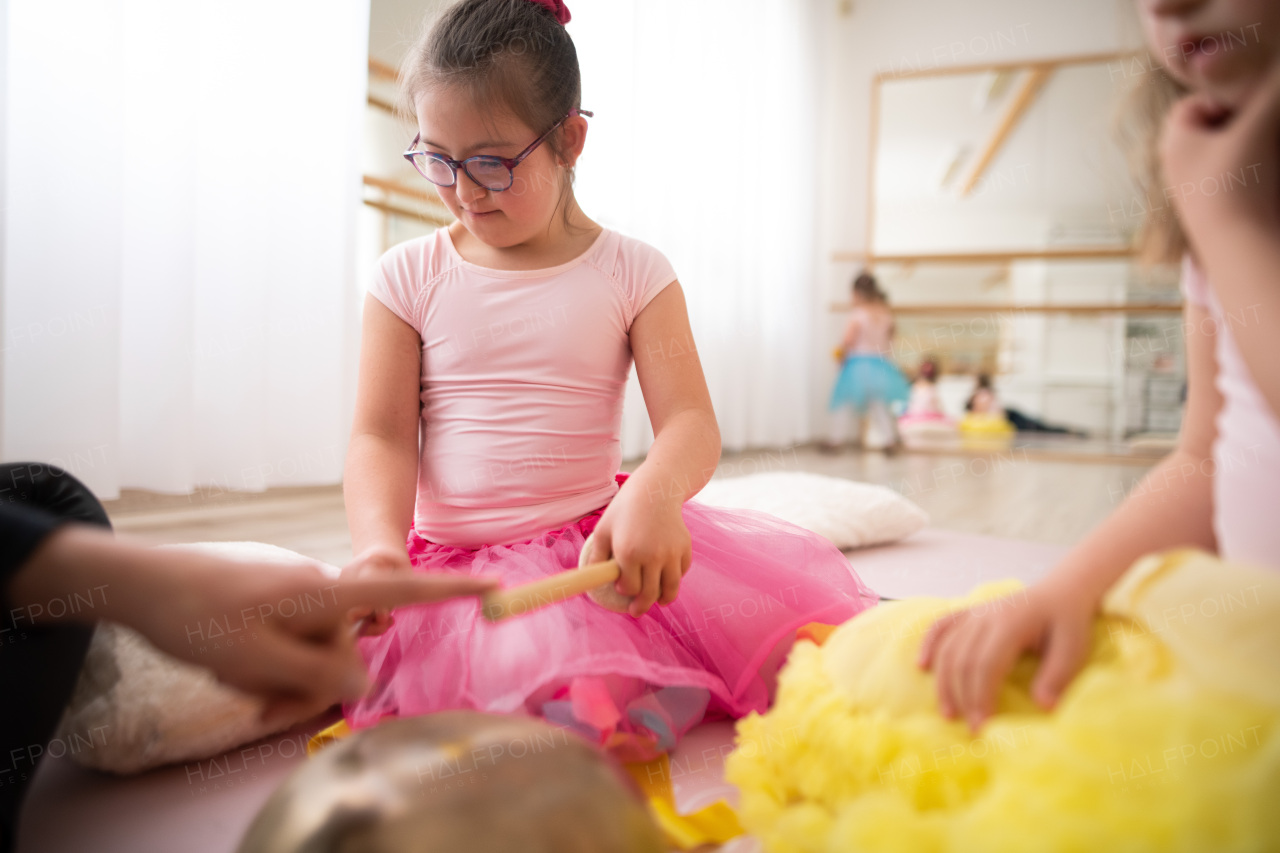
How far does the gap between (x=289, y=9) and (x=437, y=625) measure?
137 centimetres

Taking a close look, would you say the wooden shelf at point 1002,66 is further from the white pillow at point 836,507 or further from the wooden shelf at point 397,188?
the white pillow at point 836,507

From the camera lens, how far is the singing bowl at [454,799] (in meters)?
0.32

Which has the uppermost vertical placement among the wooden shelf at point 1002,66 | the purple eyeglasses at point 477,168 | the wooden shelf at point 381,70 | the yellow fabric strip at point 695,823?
the wooden shelf at point 1002,66

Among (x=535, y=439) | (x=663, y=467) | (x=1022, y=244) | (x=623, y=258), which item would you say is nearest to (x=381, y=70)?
(x=623, y=258)

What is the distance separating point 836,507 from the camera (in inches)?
58.2

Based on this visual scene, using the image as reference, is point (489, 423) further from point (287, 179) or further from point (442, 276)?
point (287, 179)

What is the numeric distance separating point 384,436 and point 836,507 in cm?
90

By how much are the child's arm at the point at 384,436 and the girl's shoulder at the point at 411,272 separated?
0.01 metres

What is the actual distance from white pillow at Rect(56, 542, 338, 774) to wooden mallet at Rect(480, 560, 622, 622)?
0.25 m

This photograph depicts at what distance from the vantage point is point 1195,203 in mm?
333

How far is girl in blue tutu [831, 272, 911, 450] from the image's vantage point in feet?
12.2

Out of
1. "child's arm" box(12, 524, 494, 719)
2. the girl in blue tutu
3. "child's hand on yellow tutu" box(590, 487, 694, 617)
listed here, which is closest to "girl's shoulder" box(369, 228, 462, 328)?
"child's hand on yellow tutu" box(590, 487, 694, 617)

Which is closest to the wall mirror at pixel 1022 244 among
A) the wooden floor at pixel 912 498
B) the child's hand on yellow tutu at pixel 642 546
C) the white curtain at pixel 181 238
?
the wooden floor at pixel 912 498

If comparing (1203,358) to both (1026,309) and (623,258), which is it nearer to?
(623,258)
